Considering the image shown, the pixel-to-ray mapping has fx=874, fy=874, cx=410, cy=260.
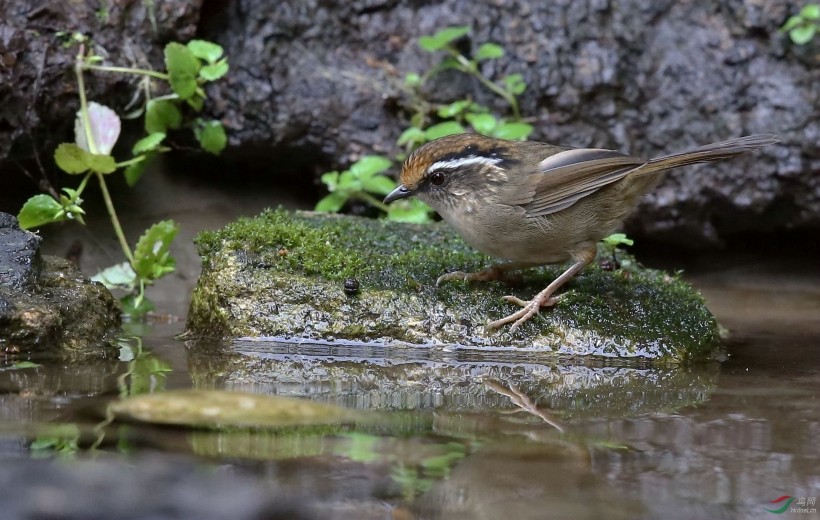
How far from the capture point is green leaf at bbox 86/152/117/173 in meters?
5.45

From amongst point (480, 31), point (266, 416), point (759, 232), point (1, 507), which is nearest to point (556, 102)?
point (480, 31)

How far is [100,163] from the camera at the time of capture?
18.1 feet

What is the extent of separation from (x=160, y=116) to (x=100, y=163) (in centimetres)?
88

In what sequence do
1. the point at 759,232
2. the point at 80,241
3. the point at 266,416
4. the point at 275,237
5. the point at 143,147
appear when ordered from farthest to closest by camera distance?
the point at 759,232, the point at 80,241, the point at 143,147, the point at 275,237, the point at 266,416

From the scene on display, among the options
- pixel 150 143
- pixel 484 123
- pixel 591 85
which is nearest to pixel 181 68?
pixel 150 143

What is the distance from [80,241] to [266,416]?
425cm

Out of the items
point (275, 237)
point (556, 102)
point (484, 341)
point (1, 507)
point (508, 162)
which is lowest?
point (1, 507)

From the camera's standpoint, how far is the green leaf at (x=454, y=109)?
22.2ft

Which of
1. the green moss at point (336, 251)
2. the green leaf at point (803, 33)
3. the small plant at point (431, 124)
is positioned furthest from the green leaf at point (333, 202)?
the green leaf at point (803, 33)

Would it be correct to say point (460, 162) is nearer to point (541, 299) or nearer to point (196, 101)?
point (541, 299)

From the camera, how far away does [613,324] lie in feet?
15.1

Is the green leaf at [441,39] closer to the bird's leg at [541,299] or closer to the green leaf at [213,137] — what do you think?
the green leaf at [213,137]

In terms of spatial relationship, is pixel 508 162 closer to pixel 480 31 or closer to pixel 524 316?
pixel 524 316

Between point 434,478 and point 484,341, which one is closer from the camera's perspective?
point 434,478
